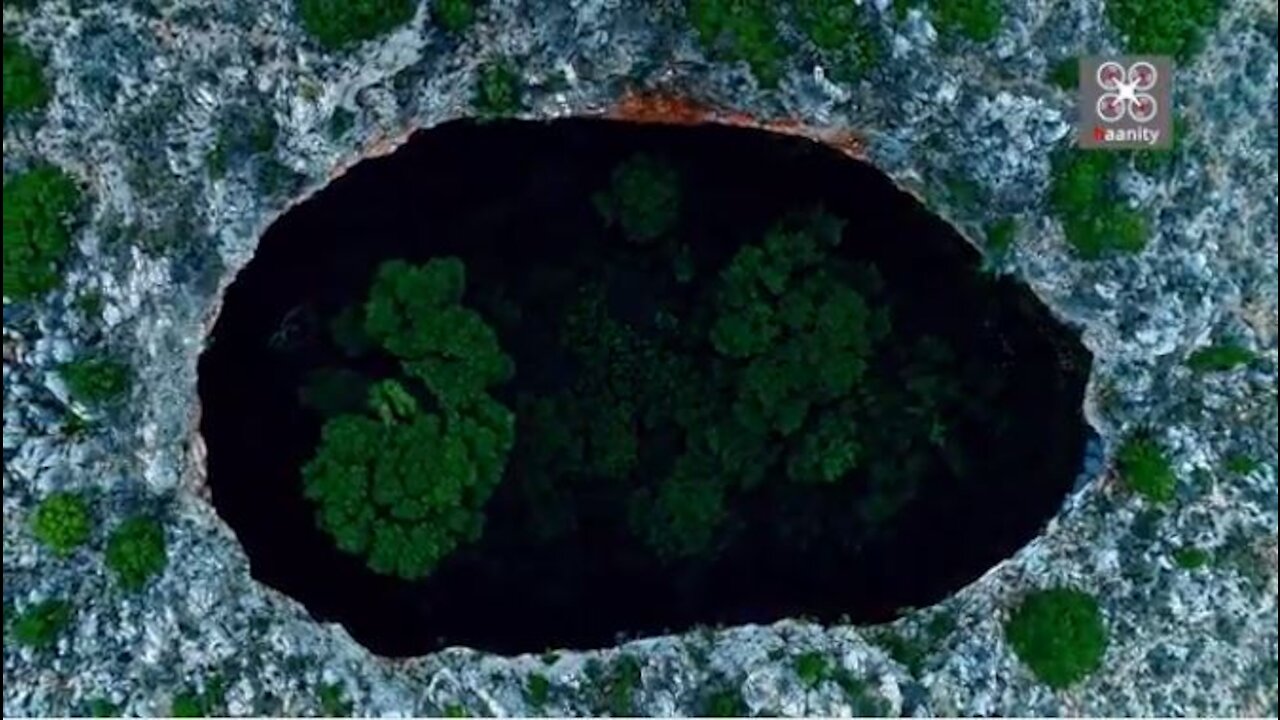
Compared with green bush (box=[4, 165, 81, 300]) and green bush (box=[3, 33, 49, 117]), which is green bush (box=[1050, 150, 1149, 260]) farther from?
green bush (box=[3, 33, 49, 117])

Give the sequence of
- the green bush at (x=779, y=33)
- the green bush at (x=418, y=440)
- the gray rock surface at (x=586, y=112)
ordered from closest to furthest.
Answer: the gray rock surface at (x=586, y=112), the green bush at (x=779, y=33), the green bush at (x=418, y=440)

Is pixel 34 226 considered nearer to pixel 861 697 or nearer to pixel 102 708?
pixel 102 708

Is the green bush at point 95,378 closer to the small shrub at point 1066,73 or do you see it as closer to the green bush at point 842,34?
the green bush at point 842,34

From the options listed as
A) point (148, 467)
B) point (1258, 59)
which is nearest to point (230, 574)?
point (148, 467)

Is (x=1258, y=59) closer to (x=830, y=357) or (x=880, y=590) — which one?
(x=830, y=357)

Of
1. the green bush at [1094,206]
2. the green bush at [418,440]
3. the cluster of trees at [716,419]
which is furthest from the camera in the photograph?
the cluster of trees at [716,419]

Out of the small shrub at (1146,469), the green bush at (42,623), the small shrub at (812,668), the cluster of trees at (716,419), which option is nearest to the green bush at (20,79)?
the green bush at (42,623)
